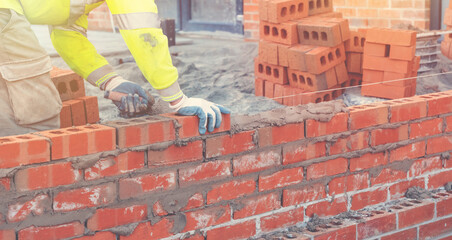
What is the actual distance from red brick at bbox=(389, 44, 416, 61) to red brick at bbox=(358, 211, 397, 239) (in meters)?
1.53

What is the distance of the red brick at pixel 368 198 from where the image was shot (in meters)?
3.39

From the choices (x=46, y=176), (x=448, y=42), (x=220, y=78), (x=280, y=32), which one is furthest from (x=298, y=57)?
(x=46, y=176)

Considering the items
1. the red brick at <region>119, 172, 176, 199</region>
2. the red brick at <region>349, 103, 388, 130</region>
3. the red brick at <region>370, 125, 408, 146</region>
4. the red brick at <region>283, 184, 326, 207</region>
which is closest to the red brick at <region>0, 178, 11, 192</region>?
the red brick at <region>119, 172, 176, 199</region>

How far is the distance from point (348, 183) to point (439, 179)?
0.71 m

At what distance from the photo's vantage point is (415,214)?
3.48 metres

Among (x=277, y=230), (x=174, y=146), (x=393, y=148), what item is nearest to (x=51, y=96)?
(x=174, y=146)

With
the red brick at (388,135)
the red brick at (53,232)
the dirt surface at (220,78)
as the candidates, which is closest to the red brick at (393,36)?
the dirt surface at (220,78)

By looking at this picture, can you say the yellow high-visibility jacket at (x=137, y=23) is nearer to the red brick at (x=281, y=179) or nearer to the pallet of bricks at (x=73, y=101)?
the red brick at (x=281, y=179)

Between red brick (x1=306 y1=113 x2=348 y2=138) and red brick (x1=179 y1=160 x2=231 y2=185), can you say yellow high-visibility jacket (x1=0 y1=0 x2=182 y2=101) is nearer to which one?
red brick (x1=179 y1=160 x2=231 y2=185)

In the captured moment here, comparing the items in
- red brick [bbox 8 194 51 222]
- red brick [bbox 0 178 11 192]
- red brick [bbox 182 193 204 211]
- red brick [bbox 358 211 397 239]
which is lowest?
red brick [bbox 358 211 397 239]

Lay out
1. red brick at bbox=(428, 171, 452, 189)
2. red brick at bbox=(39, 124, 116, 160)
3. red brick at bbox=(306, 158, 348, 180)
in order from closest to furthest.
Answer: red brick at bbox=(39, 124, 116, 160), red brick at bbox=(306, 158, 348, 180), red brick at bbox=(428, 171, 452, 189)

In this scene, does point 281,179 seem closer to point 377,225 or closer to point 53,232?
point 377,225

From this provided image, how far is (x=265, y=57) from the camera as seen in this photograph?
526 centimetres

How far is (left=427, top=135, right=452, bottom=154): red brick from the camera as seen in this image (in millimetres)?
3584
